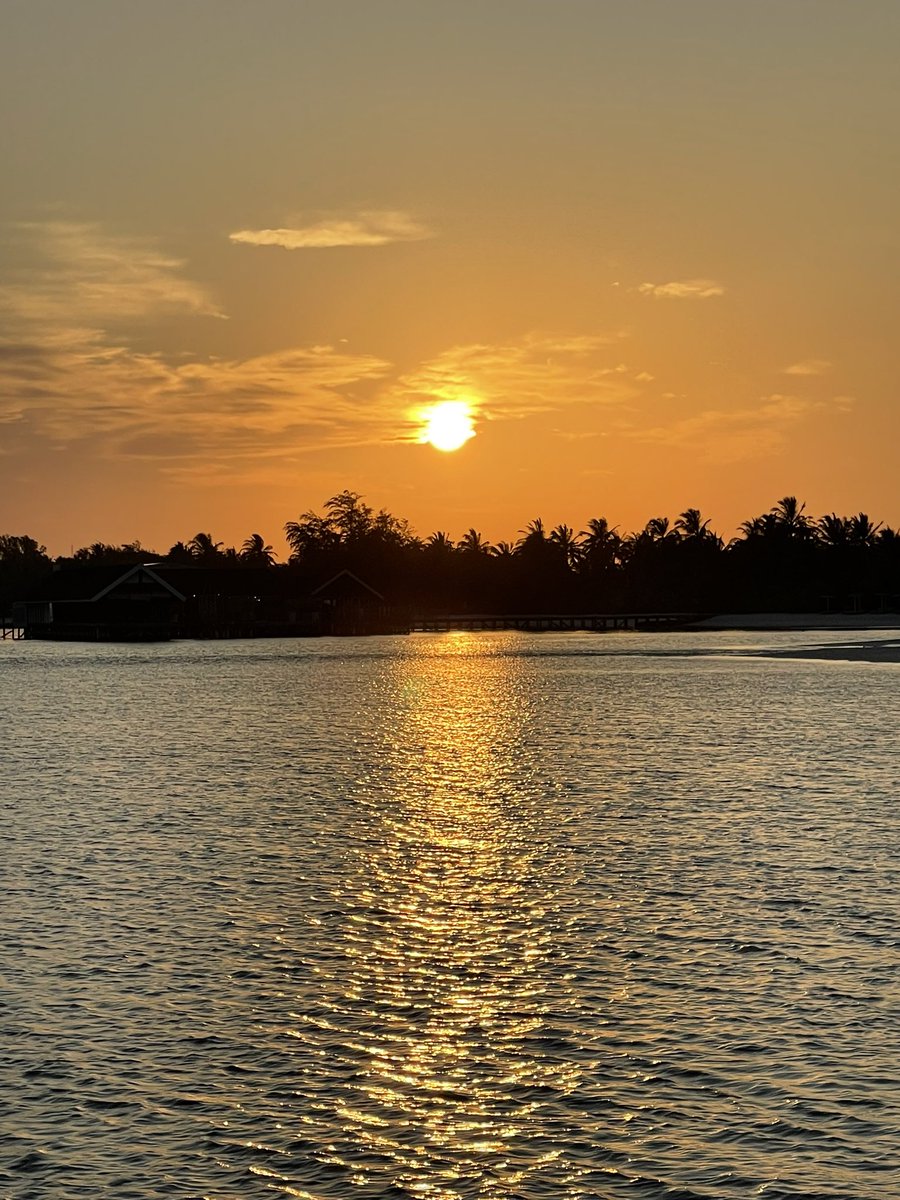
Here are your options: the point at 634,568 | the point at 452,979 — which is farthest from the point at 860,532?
the point at 452,979

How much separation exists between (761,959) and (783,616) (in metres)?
153

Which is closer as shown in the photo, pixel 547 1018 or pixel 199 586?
pixel 547 1018

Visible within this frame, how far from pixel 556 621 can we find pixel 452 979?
156 metres

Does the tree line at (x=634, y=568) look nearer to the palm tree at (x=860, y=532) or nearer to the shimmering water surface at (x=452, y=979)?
the palm tree at (x=860, y=532)

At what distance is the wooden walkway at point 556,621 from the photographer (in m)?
164

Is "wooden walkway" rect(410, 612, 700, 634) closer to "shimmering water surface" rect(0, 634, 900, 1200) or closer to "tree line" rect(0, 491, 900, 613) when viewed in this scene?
"tree line" rect(0, 491, 900, 613)

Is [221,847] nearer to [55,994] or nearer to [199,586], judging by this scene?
[55,994]

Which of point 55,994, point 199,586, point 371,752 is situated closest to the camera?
point 55,994

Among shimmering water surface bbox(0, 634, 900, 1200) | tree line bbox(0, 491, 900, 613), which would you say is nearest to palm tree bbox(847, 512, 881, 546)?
tree line bbox(0, 491, 900, 613)

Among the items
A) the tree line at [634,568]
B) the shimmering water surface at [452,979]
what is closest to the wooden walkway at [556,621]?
the tree line at [634,568]

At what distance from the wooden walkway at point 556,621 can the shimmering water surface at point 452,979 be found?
129503mm

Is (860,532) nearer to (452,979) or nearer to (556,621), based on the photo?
(556,621)

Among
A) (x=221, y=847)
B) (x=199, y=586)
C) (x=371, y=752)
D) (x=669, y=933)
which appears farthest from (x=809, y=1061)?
(x=199, y=586)

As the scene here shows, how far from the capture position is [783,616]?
163 meters
